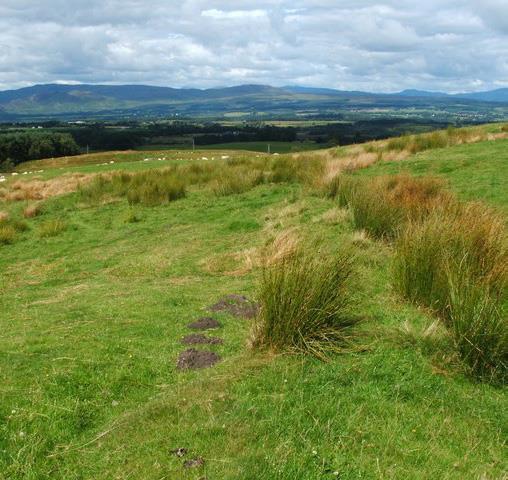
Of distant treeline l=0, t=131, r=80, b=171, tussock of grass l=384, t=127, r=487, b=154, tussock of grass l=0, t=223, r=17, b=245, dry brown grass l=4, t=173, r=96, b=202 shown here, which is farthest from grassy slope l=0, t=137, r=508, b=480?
distant treeline l=0, t=131, r=80, b=171

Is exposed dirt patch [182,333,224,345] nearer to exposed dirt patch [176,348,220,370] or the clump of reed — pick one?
exposed dirt patch [176,348,220,370]

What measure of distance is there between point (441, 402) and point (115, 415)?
9.06 ft

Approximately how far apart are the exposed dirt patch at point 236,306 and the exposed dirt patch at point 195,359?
1317mm

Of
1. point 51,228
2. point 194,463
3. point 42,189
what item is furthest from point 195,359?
point 42,189

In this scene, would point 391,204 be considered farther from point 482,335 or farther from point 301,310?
point 482,335

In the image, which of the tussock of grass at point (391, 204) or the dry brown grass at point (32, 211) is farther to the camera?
the dry brown grass at point (32, 211)

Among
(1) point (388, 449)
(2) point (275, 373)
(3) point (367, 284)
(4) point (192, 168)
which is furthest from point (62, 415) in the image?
(4) point (192, 168)

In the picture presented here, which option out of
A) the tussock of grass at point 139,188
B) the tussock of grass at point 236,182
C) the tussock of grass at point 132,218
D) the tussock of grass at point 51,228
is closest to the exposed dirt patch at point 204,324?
the tussock of grass at point 132,218

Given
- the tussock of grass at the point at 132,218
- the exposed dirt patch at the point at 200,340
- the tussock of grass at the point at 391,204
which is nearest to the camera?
the exposed dirt patch at the point at 200,340

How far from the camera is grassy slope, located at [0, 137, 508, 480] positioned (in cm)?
379

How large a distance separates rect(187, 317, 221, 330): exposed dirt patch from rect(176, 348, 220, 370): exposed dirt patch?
0.83m

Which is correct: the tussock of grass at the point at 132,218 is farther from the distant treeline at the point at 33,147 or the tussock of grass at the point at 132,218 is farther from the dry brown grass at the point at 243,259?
the distant treeline at the point at 33,147

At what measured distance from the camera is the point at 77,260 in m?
12.7

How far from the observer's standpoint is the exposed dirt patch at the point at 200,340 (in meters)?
6.16
